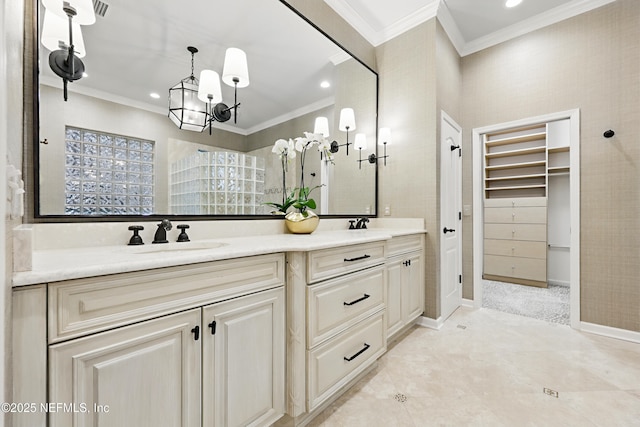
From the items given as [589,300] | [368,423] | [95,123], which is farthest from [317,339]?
[589,300]

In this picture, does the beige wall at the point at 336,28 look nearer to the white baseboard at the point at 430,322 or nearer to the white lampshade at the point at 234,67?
the white lampshade at the point at 234,67

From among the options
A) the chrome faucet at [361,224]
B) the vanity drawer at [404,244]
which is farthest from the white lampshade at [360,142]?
the vanity drawer at [404,244]

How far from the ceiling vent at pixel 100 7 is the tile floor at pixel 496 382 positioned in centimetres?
229

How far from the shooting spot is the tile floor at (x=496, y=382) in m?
1.45

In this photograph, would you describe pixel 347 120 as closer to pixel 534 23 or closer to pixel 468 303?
pixel 534 23

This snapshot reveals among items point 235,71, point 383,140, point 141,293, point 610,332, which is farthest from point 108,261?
point 610,332

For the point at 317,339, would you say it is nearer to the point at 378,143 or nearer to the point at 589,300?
the point at 378,143

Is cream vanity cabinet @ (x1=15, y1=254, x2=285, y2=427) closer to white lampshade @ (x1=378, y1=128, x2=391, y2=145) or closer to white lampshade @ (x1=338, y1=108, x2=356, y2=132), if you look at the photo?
white lampshade @ (x1=338, y1=108, x2=356, y2=132)

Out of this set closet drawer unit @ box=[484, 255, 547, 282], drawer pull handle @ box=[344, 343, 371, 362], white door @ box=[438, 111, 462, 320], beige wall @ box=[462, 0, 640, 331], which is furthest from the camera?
closet drawer unit @ box=[484, 255, 547, 282]

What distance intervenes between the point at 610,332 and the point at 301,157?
10.4 ft

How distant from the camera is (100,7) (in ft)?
4.13

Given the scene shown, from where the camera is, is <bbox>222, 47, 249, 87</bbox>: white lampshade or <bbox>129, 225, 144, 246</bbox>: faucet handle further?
<bbox>222, 47, 249, 87</bbox>: white lampshade

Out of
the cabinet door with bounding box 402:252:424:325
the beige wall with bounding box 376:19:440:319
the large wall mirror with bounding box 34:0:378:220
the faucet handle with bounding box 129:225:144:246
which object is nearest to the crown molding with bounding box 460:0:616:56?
the beige wall with bounding box 376:19:440:319

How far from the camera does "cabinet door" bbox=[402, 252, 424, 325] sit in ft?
7.59
